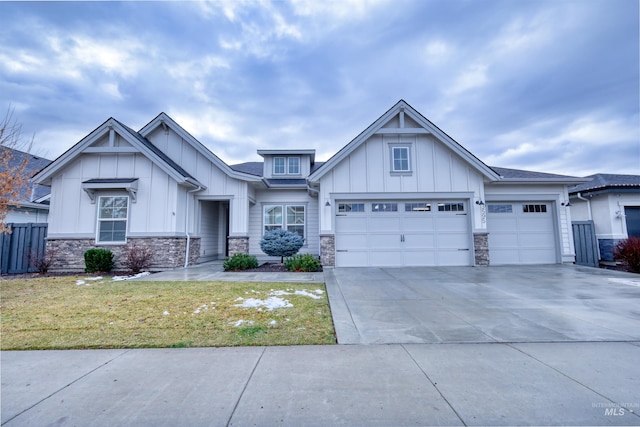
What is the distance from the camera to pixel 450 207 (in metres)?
11.8

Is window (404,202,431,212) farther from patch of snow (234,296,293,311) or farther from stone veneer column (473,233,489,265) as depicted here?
patch of snow (234,296,293,311)

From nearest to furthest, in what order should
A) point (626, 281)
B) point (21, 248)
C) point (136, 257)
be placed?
point (626, 281)
point (136, 257)
point (21, 248)

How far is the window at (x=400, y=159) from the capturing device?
1170 centimetres

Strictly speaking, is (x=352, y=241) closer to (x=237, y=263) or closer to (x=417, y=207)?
(x=417, y=207)

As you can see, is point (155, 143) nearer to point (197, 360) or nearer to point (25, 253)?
point (25, 253)

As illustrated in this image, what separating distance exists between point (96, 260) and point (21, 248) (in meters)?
3.36

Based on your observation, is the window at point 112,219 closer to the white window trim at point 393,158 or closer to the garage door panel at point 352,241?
the garage door panel at point 352,241

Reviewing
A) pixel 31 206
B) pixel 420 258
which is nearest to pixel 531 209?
pixel 420 258

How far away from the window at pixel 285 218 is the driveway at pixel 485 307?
5087 mm

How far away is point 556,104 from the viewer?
50.4 ft

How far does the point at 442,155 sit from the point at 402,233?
365 cm

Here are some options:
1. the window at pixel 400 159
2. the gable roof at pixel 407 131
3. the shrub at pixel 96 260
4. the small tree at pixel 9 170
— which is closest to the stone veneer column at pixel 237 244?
the gable roof at pixel 407 131

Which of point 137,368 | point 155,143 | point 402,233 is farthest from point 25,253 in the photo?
point 402,233

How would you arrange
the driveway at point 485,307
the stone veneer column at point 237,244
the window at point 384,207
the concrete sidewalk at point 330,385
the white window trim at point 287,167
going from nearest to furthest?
the concrete sidewalk at point 330,385 → the driveway at point 485,307 → the window at point 384,207 → the stone veneer column at point 237,244 → the white window trim at point 287,167
